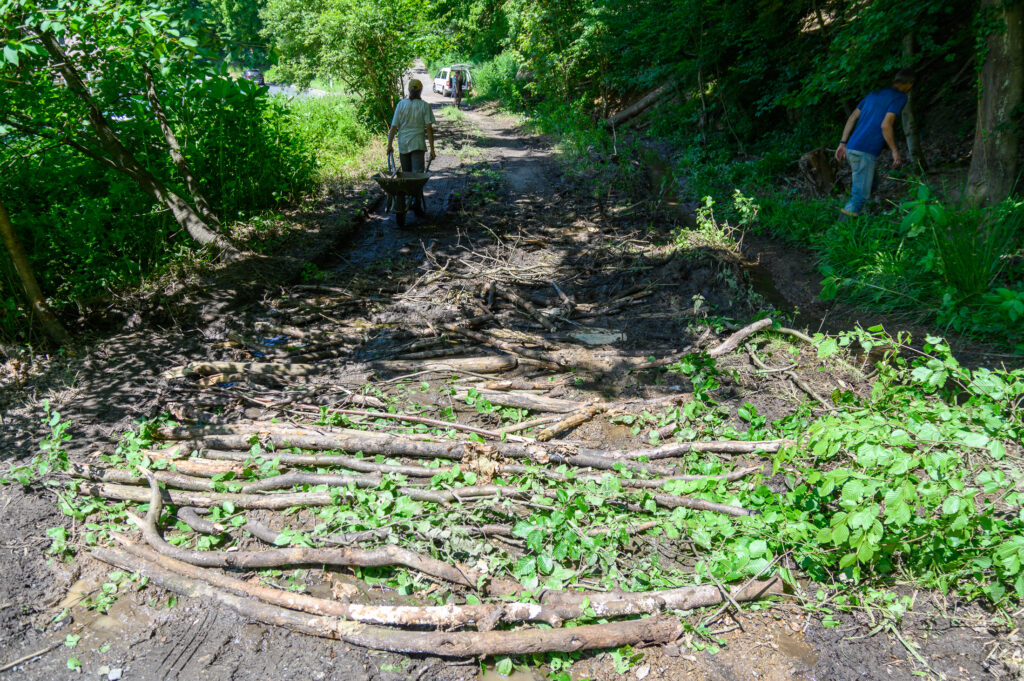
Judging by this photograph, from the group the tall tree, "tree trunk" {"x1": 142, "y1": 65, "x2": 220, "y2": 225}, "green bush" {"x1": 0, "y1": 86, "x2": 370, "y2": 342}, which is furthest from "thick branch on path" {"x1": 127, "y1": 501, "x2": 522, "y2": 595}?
"tree trunk" {"x1": 142, "y1": 65, "x2": 220, "y2": 225}

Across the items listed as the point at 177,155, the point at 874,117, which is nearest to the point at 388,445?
the point at 177,155

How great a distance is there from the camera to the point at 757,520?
326cm

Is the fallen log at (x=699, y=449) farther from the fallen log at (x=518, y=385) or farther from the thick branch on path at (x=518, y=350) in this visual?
the thick branch on path at (x=518, y=350)

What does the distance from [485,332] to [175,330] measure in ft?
9.48

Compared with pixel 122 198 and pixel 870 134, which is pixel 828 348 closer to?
pixel 870 134

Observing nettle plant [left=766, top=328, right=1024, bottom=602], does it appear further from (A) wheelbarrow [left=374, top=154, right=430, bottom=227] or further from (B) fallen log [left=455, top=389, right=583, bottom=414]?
(A) wheelbarrow [left=374, top=154, right=430, bottom=227]

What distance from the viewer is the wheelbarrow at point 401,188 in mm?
8641

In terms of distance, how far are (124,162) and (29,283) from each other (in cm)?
210

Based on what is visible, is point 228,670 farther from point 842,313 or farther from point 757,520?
point 842,313

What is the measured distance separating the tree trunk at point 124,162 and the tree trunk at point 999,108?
8721 mm

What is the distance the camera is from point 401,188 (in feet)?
28.7

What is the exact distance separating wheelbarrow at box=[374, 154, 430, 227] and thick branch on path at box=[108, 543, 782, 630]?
6.70 m

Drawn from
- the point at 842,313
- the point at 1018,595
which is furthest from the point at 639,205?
the point at 1018,595

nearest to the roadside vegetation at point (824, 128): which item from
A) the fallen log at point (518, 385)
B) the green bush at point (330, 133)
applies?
the fallen log at point (518, 385)
